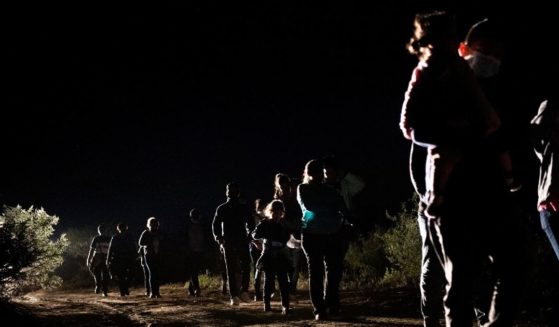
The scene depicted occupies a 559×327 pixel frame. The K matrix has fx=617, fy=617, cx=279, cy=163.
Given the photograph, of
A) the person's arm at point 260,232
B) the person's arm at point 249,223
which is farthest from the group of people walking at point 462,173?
the person's arm at point 249,223

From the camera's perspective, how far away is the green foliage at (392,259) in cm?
1213

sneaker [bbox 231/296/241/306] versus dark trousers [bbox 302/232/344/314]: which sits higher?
dark trousers [bbox 302/232/344/314]

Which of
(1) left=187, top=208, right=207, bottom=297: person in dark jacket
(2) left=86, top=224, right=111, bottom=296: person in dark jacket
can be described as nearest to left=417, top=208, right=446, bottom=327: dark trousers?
(1) left=187, top=208, right=207, bottom=297: person in dark jacket

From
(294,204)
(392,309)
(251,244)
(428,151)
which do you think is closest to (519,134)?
(428,151)

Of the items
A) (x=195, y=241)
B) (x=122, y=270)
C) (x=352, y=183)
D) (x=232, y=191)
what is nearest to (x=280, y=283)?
(x=352, y=183)

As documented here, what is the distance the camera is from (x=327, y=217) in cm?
752

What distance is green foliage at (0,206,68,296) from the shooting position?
11.5 metres

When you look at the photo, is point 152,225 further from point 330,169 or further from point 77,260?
point 77,260

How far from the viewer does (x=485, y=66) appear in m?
3.58

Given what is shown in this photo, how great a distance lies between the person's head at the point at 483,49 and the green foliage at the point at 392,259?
8.01 metres

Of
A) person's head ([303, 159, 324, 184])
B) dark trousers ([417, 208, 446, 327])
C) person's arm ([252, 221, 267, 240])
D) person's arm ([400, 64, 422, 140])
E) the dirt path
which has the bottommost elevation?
the dirt path

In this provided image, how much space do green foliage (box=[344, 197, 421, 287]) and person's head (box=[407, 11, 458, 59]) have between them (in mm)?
8232

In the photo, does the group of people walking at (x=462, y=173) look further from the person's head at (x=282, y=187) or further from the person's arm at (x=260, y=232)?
the person's head at (x=282, y=187)

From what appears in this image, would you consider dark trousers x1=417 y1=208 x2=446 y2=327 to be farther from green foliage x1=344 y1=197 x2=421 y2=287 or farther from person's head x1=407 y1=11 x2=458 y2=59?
green foliage x1=344 y1=197 x2=421 y2=287
